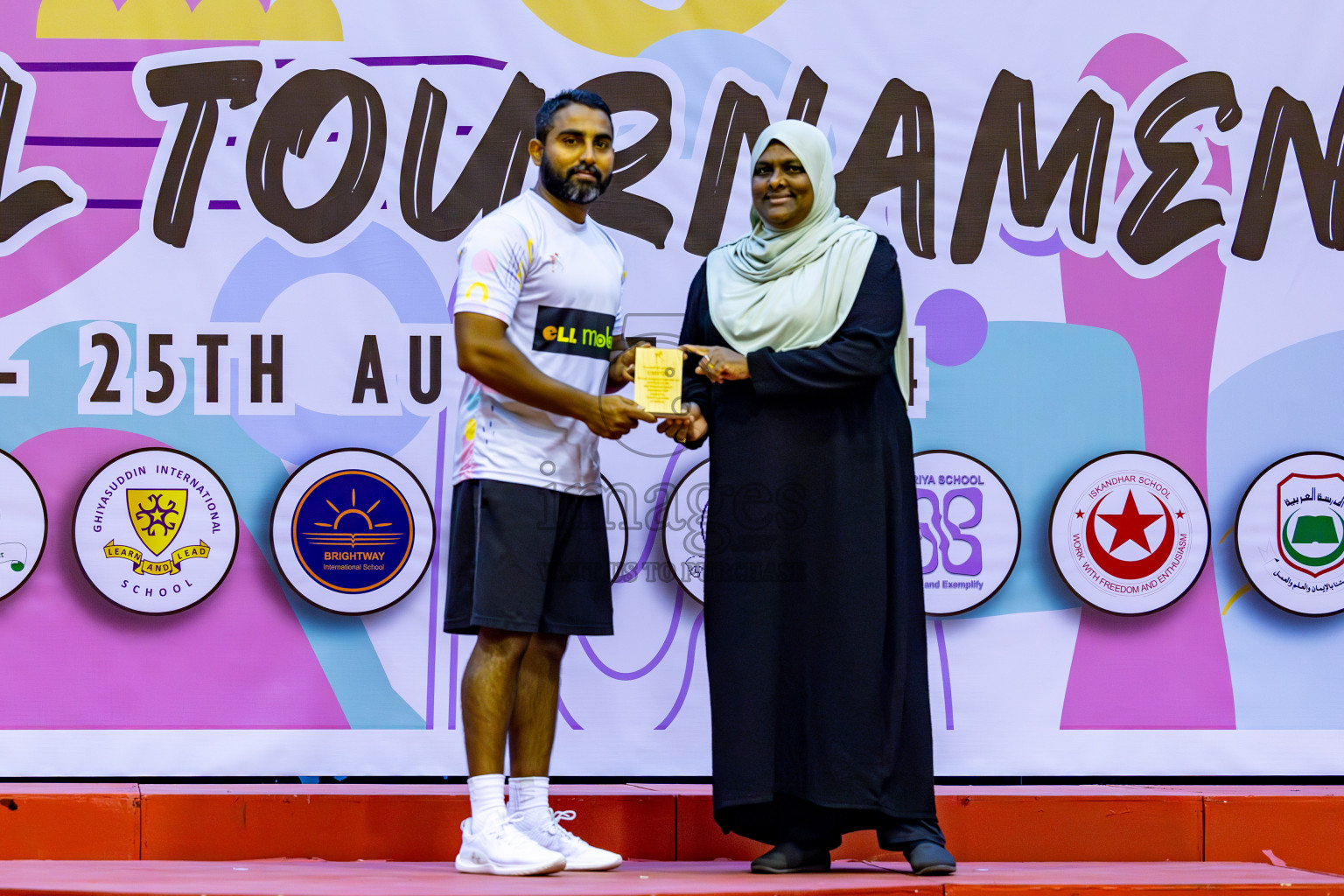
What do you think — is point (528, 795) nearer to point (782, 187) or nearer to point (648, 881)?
point (648, 881)

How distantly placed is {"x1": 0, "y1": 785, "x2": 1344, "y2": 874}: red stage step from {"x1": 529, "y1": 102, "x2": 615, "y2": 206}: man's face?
4.90ft

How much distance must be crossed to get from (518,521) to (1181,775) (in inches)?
84.9

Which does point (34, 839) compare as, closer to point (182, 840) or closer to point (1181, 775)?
point (182, 840)

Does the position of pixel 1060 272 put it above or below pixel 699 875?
above

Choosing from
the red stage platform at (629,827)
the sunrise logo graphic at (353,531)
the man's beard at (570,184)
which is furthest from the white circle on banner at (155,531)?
the man's beard at (570,184)

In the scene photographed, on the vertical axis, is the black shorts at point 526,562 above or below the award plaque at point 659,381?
below

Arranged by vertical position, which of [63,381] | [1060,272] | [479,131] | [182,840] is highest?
[479,131]

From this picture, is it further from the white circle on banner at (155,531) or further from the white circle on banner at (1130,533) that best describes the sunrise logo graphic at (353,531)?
the white circle on banner at (1130,533)

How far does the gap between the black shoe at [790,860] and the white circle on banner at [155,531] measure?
1.84m

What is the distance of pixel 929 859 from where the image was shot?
249 cm

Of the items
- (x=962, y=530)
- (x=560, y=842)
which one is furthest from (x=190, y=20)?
(x=962, y=530)

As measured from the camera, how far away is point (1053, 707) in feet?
11.6

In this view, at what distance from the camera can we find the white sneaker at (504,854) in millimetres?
2422

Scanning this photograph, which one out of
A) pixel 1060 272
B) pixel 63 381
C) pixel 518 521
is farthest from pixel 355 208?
pixel 1060 272
